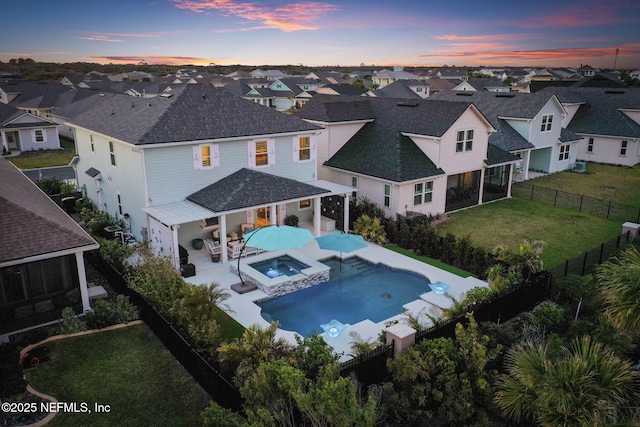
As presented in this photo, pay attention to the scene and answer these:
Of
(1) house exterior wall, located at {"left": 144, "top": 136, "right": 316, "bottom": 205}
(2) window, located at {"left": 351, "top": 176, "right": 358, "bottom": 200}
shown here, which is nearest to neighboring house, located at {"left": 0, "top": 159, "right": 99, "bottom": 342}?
(1) house exterior wall, located at {"left": 144, "top": 136, "right": 316, "bottom": 205}

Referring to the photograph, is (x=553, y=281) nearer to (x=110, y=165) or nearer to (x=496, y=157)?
(x=496, y=157)

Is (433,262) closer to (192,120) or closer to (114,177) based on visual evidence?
(192,120)

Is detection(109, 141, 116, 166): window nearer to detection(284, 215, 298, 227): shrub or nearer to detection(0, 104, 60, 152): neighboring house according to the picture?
detection(284, 215, 298, 227): shrub

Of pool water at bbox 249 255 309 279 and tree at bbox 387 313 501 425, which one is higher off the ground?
tree at bbox 387 313 501 425

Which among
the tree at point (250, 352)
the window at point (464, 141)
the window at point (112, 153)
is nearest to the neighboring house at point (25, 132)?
the window at point (112, 153)

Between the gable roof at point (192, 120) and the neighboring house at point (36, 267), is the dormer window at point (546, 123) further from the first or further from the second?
the neighboring house at point (36, 267)

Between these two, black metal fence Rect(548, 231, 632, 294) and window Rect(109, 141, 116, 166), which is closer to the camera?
black metal fence Rect(548, 231, 632, 294)

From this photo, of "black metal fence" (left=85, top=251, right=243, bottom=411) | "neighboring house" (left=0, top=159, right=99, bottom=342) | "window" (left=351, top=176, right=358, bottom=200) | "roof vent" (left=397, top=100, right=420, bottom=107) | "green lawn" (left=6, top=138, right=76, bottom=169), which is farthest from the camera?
"green lawn" (left=6, top=138, right=76, bottom=169)
